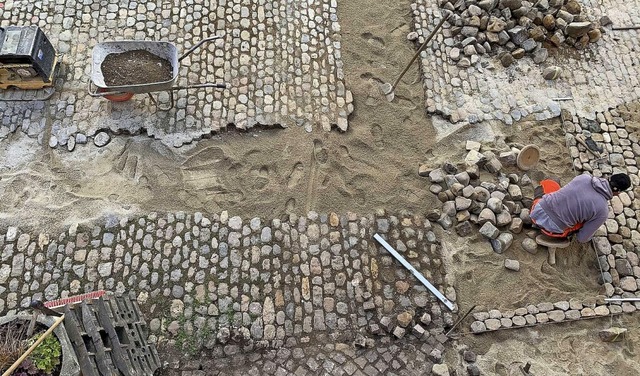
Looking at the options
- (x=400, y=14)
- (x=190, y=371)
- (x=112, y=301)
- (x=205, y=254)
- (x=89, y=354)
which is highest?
(x=400, y=14)

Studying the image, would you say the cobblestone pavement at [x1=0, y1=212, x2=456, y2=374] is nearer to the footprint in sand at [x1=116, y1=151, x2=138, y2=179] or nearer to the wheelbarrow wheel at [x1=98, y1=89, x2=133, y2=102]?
the footprint in sand at [x1=116, y1=151, x2=138, y2=179]

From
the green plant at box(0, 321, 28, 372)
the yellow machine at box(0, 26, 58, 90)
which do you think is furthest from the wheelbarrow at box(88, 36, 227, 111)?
the green plant at box(0, 321, 28, 372)

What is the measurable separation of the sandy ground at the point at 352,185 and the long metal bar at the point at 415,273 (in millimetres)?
237

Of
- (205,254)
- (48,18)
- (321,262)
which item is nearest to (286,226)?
(321,262)

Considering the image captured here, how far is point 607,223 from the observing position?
775 cm

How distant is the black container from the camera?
7711 millimetres

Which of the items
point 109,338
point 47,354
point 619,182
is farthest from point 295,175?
point 619,182

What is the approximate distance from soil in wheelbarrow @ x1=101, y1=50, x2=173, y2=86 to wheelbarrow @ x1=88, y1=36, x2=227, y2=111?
5cm

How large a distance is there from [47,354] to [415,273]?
4505mm

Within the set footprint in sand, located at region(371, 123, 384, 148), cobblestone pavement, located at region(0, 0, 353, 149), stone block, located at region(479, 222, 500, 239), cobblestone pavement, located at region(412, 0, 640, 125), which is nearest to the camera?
stone block, located at region(479, 222, 500, 239)

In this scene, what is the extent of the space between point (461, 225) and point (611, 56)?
4.86 m

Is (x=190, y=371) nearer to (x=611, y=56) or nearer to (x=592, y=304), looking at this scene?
(x=592, y=304)

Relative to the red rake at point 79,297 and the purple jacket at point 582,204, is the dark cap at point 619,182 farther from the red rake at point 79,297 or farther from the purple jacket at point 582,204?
the red rake at point 79,297

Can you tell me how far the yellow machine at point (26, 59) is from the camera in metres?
7.74
